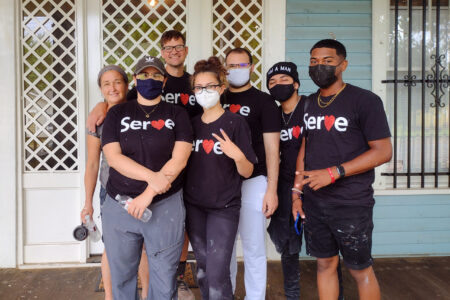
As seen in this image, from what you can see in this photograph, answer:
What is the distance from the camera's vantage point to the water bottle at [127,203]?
205cm

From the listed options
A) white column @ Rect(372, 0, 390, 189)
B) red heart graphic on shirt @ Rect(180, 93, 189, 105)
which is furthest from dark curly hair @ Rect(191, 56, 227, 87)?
white column @ Rect(372, 0, 390, 189)

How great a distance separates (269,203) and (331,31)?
7.23 feet

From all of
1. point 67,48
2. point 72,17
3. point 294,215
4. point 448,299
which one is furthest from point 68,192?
point 448,299

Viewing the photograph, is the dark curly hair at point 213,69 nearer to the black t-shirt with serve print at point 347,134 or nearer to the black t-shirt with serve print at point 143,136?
the black t-shirt with serve print at point 143,136

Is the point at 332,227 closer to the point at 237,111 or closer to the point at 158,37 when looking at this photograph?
the point at 237,111

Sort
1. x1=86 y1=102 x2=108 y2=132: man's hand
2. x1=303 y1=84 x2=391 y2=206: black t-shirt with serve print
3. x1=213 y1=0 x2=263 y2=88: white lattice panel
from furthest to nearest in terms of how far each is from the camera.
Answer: x1=213 y1=0 x2=263 y2=88: white lattice panel < x1=86 y1=102 x2=108 y2=132: man's hand < x1=303 y1=84 x2=391 y2=206: black t-shirt with serve print

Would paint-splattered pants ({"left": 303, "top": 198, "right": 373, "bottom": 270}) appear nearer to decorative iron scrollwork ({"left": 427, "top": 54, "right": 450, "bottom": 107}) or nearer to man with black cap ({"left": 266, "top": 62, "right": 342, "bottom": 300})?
man with black cap ({"left": 266, "top": 62, "right": 342, "bottom": 300})

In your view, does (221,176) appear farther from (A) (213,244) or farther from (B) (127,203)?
(B) (127,203)

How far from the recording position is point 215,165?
7.11 ft

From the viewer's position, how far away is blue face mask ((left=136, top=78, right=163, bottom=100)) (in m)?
2.16

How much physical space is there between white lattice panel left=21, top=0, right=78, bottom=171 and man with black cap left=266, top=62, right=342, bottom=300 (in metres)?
2.10

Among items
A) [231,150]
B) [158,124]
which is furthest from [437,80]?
[158,124]

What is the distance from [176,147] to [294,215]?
0.98 meters

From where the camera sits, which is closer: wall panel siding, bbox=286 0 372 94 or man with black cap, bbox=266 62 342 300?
man with black cap, bbox=266 62 342 300
